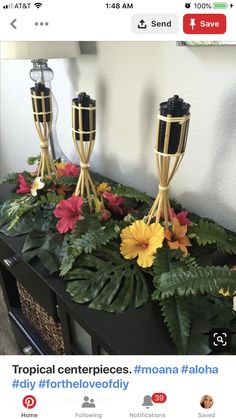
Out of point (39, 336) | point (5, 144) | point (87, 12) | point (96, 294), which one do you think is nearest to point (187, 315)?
point (96, 294)

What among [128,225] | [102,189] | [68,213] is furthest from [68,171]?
[128,225]

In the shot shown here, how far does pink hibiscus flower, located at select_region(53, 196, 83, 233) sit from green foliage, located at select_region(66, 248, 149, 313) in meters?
0.11

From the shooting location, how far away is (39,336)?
45.2 inches

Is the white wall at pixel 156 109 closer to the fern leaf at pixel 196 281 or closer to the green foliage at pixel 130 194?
the green foliage at pixel 130 194

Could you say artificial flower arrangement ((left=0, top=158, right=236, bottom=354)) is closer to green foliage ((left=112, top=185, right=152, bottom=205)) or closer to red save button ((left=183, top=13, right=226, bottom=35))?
green foliage ((left=112, top=185, right=152, bottom=205))

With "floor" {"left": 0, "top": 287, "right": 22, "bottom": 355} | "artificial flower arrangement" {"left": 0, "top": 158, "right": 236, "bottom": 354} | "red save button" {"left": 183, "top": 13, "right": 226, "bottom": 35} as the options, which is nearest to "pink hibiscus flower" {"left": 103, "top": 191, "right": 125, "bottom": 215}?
"artificial flower arrangement" {"left": 0, "top": 158, "right": 236, "bottom": 354}

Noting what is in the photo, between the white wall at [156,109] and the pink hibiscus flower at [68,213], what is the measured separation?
32 cm

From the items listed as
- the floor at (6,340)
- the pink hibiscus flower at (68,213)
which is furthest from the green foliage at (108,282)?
the floor at (6,340)

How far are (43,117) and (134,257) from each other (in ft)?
1.87

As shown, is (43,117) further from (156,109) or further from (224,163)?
(224,163)
